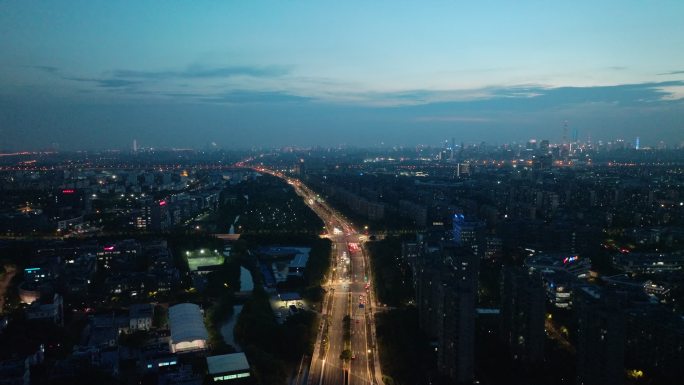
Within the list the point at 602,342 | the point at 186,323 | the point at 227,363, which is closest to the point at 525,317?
the point at 602,342

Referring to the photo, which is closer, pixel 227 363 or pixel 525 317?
pixel 227 363

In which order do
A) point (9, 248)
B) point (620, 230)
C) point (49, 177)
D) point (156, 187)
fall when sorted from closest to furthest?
point (9, 248), point (620, 230), point (156, 187), point (49, 177)

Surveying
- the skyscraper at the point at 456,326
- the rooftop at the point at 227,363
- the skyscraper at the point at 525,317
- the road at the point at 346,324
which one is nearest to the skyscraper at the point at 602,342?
the skyscraper at the point at 525,317

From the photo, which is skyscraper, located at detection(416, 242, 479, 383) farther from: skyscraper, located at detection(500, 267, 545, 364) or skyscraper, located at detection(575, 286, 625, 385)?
skyscraper, located at detection(575, 286, 625, 385)

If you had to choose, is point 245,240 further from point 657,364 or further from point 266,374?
point 657,364

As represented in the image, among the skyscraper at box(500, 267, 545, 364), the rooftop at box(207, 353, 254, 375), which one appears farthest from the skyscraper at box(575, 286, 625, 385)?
the rooftop at box(207, 353, 254, 375)

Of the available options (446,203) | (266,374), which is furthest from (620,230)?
(266,374)

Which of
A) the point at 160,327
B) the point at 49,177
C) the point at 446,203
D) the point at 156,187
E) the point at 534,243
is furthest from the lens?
the point at 49,177

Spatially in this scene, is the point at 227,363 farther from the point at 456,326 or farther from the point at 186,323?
the point at 456,326
